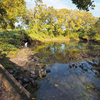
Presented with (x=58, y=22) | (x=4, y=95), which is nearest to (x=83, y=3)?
(x=4, y=95)

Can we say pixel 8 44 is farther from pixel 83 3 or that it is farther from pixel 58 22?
pixel 58 22

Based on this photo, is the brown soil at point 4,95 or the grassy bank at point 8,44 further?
the grassy bank at point 8,44

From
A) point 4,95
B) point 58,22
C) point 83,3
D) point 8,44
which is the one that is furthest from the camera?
point 58,22

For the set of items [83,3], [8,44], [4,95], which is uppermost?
[83,3]

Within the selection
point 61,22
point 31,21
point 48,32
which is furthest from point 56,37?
point 31,21

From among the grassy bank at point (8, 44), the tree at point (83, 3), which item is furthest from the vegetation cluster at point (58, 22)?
the tree at point (83, 3)

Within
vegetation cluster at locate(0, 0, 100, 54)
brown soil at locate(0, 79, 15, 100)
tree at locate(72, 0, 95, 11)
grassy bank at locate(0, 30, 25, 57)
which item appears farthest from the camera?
vegetation cluster at locate(0, 0, 100, 54)

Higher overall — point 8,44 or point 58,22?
point 58,22

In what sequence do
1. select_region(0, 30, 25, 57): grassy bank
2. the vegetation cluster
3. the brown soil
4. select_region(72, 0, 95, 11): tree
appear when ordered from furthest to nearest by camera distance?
the vegetation cluster < select_region(0, 30, 25, 57): grassy bank < select_region(72, 0, 95, 11): tree < the brown soil

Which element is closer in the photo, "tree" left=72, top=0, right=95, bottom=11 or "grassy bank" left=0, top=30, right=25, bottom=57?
"tree" left=72, top=0, right=95, bottom=11

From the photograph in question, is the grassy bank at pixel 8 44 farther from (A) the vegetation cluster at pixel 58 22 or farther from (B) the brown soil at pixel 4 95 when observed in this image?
(A) the vegetation cluster at pixel 58 22

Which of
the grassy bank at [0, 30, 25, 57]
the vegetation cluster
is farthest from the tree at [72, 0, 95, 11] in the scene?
the vegetation cluster

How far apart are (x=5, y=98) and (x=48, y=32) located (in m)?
39.6

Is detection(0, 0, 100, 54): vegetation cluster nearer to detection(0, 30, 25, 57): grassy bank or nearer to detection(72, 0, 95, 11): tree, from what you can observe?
detection(0, 30, 25, 57): grassy bank
